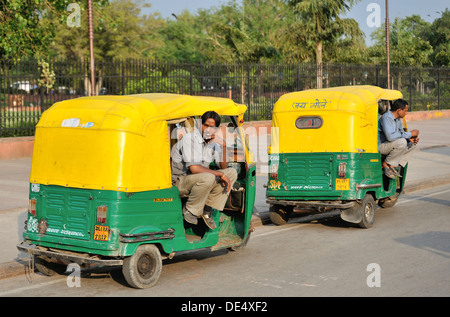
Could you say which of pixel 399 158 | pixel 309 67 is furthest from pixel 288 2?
pixel 399 158

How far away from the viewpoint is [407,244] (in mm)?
9703

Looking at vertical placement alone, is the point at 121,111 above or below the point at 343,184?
above

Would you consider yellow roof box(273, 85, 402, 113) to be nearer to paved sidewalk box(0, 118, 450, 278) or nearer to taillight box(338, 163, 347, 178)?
taillight box(338, 163, 347, 178)

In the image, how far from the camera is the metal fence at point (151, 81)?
790 inches

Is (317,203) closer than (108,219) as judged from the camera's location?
No

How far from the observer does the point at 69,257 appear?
732 centimetres

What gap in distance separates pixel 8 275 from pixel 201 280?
90.0 inches

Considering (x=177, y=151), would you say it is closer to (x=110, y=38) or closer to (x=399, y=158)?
(x=399, y=158)

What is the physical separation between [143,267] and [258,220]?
444 centimetres

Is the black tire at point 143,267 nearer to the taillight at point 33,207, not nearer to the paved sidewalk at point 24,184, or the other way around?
the taillight at point 33,207

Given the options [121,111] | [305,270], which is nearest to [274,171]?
[305,270]

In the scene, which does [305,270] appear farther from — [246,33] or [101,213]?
[246,33]

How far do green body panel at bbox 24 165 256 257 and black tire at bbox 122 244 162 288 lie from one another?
103mm

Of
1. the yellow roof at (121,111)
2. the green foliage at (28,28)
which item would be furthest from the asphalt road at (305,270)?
the green foliage at (28,28)
